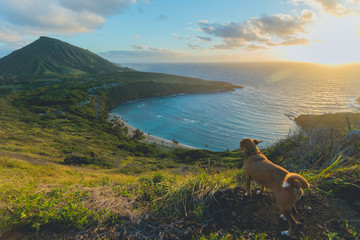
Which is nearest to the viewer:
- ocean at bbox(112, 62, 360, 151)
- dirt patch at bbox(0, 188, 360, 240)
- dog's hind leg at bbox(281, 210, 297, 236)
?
dog's hind leg at bbox(281, 210, 297, 236)

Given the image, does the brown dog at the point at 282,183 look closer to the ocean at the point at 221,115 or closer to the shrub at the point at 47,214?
the shrub at the point at 47,214

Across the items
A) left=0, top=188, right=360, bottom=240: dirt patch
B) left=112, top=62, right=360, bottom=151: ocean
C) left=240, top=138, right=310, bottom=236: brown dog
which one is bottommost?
left=112, top=62, right=360, bottom=151: ocean

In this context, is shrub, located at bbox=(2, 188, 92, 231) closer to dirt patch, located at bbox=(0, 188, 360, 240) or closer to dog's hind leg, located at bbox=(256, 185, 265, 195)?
dirt patch, located at bbox=(0, 188, 360, 240)

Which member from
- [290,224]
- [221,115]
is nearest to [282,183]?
[290,224]

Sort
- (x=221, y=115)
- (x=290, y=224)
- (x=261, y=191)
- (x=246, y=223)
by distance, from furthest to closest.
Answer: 1. (x=221, y=115)
2. (x=261, y=191)
3. (x=246, y=223)
4. (x=290, y=224)

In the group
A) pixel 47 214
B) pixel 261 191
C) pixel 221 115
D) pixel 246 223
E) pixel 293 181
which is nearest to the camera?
pixel 293 181

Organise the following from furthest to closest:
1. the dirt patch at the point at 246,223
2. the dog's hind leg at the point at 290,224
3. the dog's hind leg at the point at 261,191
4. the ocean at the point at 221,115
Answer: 1. the ocean at the point at 221,115
2. the dog's hind leg at the point at 261,191
3. the dirt patch at the point at 246,223
4. the dog's hind leg at the point at 290,224

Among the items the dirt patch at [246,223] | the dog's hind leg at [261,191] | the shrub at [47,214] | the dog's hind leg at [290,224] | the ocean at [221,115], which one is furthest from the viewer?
the ocean at [221,115]

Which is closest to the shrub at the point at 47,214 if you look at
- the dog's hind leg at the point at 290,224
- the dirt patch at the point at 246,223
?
the dirt patch at the point at 246,223

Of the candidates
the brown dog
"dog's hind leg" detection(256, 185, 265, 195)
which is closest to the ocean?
"dog's hind leg" detection(256, 185, 265, 195)

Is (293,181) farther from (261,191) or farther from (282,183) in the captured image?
(261,191)

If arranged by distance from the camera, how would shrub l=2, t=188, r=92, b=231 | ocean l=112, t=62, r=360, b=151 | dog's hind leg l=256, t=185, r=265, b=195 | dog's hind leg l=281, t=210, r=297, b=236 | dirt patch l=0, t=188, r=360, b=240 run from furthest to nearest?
ocean l=112, t=62, r=360, b=151 < dog's hind leg l=256, t=185, r=265, b=195 < shrub l=2, t=188, r=92, b=231 < dirt patch l=0, t=188, r=360, b=240 < dog's hind leg l=281, t=210, r=297, b=236

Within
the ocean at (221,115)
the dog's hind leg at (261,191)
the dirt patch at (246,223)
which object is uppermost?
the dog's hind leg at (261,191)
